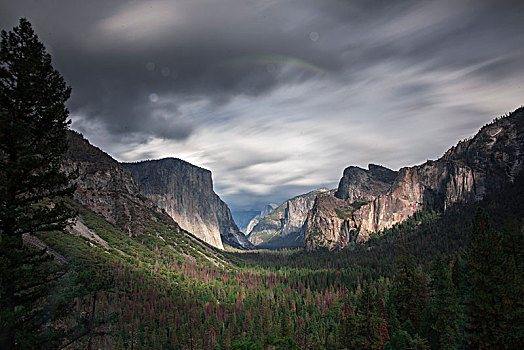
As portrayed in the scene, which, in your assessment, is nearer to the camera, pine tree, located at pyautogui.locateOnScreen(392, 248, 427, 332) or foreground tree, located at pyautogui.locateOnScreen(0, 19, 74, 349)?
foreground tree, located at pyautogui.locateOnScreen(0, 19, 74, 349)

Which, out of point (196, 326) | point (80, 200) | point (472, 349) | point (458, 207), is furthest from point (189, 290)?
point (458, 207)

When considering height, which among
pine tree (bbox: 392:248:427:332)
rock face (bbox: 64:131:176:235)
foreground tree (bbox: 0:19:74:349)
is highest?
rock face (bbox: 64:131:176:235)

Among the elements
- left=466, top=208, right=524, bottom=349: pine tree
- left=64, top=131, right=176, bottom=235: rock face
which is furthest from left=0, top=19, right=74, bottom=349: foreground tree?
left=64, top=131, right=176, bottom=235: rock face

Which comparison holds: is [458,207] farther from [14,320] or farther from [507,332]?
[14,320]

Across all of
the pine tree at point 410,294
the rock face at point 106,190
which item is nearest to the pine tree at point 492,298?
the pine tree at point 410,294

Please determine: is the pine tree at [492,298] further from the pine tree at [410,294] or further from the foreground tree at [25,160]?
the foreground tree at [25,160]

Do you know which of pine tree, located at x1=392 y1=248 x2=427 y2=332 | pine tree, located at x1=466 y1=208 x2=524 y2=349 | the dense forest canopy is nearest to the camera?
the dense forest canopy

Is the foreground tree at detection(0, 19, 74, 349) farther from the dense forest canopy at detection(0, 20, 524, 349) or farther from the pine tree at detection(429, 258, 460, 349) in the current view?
the pine tree at detection(429, 258, 460, 349)
